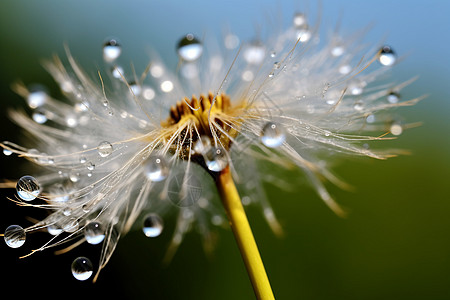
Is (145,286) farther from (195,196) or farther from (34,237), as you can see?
(195,196)

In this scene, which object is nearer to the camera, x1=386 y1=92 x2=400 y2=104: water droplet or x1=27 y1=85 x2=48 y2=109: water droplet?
x1=386 y1=92 x2=400 y2=104: water droplet

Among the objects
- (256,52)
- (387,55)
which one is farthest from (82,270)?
(387,55)

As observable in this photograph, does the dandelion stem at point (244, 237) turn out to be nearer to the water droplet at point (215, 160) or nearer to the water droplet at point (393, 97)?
the water droplet at point (215, 160)

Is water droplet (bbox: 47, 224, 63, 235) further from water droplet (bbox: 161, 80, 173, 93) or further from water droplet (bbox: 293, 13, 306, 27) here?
water droplet (bbox: 293, 13, 306, 27)

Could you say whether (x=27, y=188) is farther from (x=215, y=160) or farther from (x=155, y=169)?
(x=215, y=160)

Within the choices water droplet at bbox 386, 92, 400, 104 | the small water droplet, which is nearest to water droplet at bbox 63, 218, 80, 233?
the small water droplet

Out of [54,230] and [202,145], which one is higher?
[202,145]
